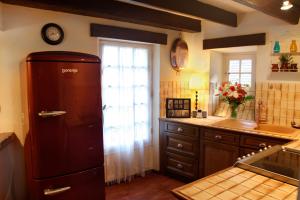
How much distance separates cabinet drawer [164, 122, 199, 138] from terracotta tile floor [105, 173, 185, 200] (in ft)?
2.31

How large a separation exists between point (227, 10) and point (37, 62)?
245 cm

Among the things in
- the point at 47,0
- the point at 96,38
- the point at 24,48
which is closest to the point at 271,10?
the point at 96,38

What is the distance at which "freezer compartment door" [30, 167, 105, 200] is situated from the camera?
1980mm

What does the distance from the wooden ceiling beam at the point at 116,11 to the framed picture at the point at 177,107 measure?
1012 mm

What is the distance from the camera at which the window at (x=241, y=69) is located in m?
3.54

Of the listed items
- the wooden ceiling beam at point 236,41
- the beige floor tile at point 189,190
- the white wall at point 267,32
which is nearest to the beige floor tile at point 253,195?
the beige floor tile at point 189,190

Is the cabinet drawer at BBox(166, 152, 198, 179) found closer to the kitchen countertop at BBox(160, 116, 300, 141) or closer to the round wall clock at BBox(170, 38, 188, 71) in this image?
the kitchen countertop at BBox(160, 116, 300, 141)

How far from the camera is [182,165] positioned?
10.6 ft

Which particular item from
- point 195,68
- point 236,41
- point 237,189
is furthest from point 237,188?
point 195,68

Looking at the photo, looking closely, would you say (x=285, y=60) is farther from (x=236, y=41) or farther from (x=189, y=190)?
(x=189, y=190)

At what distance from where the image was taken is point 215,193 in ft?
3.83

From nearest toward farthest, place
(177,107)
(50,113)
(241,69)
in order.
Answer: (50,113) → (177,107) → (241,69)

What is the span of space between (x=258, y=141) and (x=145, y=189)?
1516mm

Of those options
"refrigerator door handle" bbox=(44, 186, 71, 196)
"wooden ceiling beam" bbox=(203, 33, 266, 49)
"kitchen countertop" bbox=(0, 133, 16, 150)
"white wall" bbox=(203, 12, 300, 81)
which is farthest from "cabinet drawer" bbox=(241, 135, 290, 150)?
"kitchen countertop" bbox=(0, 133, 16, 150)
